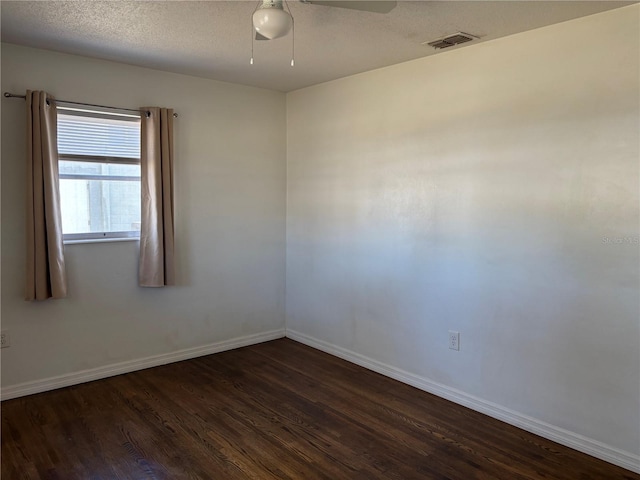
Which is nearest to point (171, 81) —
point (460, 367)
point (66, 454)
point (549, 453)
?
point (66, 454)

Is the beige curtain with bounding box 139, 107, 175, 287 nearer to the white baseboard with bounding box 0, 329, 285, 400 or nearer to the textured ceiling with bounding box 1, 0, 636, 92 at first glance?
the textured ceiling with bounding box 1, 0, 636, 92

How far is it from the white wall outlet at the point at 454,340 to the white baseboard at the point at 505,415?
301 mm

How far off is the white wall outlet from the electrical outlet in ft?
10.1

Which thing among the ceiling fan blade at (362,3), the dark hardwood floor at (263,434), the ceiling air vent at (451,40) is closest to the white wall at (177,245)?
the dark hardwood floor at (263,434)

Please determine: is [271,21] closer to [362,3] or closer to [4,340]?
[362,3]

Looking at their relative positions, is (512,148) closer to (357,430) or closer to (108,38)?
(357,430)

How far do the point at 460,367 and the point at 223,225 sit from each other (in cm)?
235

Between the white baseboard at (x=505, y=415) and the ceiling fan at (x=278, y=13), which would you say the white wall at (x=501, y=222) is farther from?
the ceiling fan at (x=278, y=13)

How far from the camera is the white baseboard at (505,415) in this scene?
8.44ft

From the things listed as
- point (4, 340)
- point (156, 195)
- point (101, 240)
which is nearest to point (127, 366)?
point (4, 340)

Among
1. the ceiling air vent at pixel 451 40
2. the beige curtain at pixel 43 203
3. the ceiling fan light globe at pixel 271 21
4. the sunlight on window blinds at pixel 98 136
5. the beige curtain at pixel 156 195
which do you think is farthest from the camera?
the beige curtain at pixel 156 195

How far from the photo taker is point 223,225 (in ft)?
14.1

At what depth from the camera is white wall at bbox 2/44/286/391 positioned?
327cm

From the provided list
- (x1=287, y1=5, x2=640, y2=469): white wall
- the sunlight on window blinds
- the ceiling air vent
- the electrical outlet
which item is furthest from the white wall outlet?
the electrical outlet
